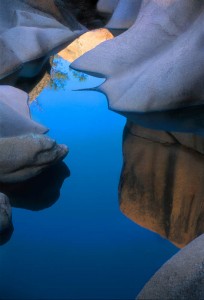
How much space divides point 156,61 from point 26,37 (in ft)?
7.75

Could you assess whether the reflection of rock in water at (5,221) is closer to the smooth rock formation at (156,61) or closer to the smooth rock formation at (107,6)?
the smooth rock formation at (156,61)

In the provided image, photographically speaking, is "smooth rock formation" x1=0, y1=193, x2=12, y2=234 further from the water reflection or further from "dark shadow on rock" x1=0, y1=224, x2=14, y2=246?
the water reflection

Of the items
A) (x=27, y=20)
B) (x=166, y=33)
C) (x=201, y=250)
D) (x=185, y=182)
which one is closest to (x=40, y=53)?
(x=27, y=20)

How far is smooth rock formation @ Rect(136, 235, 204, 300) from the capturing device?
6.57 ft

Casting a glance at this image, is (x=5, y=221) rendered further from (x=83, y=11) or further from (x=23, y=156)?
(x=83, y=11)

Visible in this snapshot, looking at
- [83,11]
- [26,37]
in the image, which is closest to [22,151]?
[26,37]

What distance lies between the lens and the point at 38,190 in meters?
3.54

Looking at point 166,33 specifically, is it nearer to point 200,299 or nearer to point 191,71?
point 191,71

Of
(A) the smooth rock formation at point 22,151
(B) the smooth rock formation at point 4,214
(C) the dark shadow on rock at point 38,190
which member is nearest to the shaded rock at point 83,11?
(A) the smooth rock formation at point 22,151

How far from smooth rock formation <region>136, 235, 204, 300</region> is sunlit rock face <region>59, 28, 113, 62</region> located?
465cm

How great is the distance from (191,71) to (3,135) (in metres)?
1.63

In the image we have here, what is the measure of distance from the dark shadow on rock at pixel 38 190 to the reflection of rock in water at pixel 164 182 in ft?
1.38

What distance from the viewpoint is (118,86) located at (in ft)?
16.2

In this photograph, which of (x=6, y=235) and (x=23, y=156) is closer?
(x=6, y=235)
